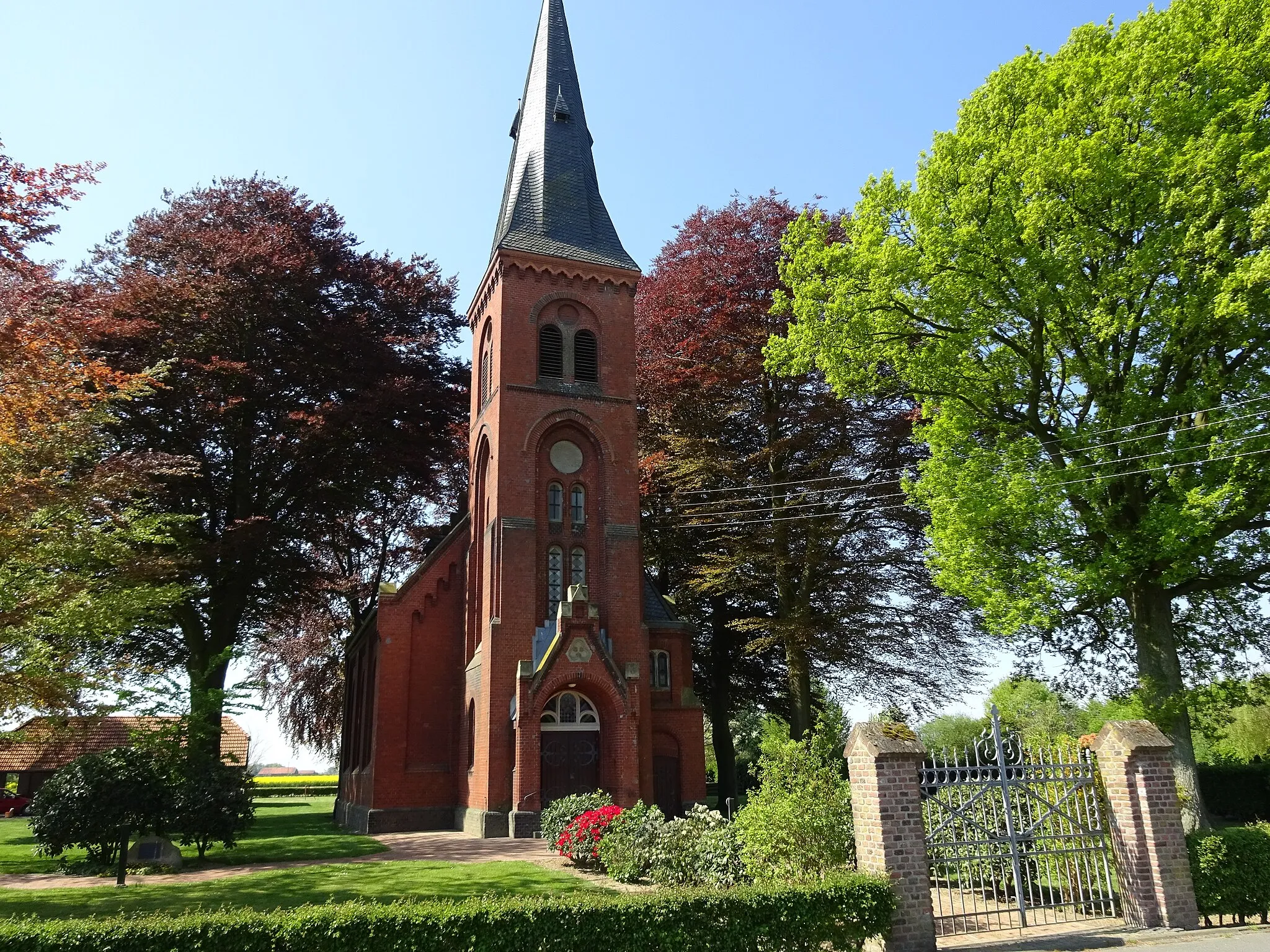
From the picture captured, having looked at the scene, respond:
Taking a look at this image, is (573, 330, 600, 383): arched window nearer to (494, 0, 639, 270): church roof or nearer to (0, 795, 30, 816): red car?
(494, 0, 639, 270): church roof

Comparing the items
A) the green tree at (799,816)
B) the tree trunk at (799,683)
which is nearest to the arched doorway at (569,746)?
the tree trunk at (799,683)

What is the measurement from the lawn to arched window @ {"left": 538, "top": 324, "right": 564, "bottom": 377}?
13055mm

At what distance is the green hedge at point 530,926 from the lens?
779 cm

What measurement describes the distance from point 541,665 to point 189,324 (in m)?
14.2

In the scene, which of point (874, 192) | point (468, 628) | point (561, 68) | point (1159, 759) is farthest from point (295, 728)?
point (1159, 759)

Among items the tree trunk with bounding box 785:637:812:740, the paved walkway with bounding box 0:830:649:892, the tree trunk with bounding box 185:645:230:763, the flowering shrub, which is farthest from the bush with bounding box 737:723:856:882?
the tree trunk with bounding box 785:637:812:740

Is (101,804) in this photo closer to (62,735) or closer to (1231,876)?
(62,735)

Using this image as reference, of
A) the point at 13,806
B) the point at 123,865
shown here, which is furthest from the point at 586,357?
the point at 13,806

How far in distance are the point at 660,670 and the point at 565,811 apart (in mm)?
8198

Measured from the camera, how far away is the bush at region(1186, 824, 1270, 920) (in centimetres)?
1100

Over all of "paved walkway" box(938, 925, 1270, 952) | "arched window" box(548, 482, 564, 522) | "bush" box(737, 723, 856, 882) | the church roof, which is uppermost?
the church roof

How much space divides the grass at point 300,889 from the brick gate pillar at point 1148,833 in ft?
22.8

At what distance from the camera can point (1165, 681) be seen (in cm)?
1499

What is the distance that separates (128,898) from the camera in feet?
42.0
